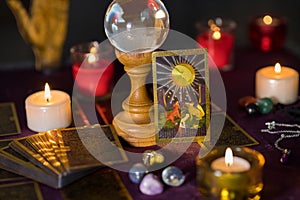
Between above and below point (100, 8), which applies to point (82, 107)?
below

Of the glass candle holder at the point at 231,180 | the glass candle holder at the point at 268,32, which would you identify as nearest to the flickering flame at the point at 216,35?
the glass candle holder at the point at 268,32

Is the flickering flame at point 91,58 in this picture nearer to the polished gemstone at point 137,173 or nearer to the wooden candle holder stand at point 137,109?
the wooden candle holder stand at point 137,109

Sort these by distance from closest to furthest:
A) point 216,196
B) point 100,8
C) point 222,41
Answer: point 216,196 < point 222,41 < point 100,8

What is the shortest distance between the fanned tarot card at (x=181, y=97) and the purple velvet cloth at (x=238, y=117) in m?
0.04

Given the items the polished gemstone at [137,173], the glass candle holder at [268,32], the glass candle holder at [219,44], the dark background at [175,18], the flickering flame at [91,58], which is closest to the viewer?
the polished gemstone at [137,173]

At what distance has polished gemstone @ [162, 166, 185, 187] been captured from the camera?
1057mm

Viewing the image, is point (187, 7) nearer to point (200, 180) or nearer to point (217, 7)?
point (217, 7)

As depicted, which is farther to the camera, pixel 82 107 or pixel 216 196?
pixel 82 107

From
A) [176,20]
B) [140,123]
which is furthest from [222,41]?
[140,123]

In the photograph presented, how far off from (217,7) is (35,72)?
67cm

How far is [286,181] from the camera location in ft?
3.52

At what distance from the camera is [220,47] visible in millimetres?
1645

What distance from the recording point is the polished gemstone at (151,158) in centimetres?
112

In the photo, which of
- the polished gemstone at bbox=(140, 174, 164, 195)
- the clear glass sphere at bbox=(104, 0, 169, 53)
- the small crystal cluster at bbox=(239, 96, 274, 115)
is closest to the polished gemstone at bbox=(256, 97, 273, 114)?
the small crystal cluster at bbox=(239, 96, 274, 115)
